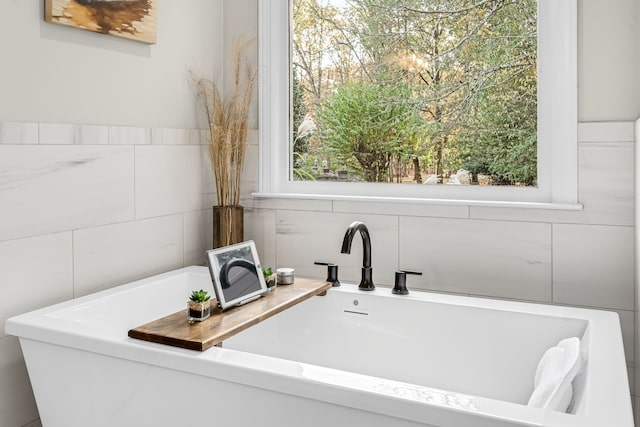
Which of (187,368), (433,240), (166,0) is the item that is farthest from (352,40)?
(187,368)

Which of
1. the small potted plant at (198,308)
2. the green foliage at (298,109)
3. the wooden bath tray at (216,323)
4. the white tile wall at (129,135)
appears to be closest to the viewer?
the wooden bath tray at (216,323)

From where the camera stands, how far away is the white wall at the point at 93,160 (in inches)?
72.4

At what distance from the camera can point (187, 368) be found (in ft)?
4.85

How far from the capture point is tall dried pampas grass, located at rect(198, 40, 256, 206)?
2.56 metres

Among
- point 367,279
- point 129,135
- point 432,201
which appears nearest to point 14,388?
point 129,135

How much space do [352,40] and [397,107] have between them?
1.25 feet

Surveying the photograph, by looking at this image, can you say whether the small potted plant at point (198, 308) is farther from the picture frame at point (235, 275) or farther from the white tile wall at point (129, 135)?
the white tile wall at point (129, 135)

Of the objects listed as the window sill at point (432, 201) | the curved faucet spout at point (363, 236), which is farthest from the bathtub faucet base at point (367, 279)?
the window sill at point (432, 201)

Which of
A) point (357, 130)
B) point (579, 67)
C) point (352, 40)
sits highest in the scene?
point (352, 40)

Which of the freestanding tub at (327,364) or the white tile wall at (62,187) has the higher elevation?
the white tile wall at (62,187)

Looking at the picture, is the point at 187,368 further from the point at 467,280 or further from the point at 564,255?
the point at 564,255

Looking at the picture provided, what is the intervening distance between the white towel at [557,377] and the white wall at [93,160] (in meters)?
1.55

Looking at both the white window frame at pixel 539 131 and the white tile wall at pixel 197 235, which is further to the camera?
the white tile wall at pixel 197 235

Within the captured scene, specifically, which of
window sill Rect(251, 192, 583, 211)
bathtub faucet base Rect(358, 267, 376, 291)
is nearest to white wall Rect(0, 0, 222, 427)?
window sill Rect(251, 192, 583, 211)
